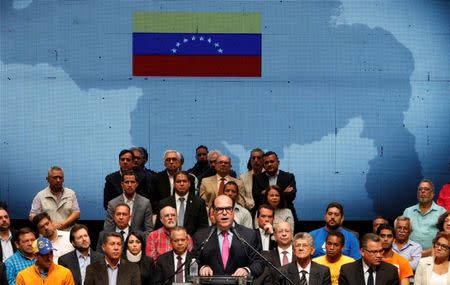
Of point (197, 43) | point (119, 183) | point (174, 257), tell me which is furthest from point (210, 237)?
point (197, 43)

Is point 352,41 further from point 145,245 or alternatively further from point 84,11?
point 145,245

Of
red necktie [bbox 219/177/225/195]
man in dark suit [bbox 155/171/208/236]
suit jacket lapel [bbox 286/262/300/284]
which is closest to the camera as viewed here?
suit jacket lapel [bbox 286/262/300/284]

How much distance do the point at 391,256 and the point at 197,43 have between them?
3357 millimetres

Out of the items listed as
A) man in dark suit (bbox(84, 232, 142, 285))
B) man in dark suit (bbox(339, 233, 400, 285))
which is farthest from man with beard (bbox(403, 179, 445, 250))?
man in dark suit (bbox(84, 232, 142, 285))

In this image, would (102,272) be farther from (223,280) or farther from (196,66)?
(196,66)

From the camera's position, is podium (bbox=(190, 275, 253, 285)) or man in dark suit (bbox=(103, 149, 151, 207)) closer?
podium (bbox=(190, 275, 253, 285))

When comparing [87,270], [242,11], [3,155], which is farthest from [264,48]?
[87,270]

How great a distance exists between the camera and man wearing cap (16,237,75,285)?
8234 millimetres

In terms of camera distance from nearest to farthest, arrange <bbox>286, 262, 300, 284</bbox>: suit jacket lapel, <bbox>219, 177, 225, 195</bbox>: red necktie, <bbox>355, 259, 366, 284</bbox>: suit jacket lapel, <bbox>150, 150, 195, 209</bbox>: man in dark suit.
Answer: <bbox>286, 262, 300, 284</bbox>: suit jacket lapel
<bbox>355, 259, 366, 284</bbox>: suit jacket lapel
<bbox>219, 177, 225, 195</bbox>: red necktie
<bbox>150, 150, 195, 209</bbox>: man in dark suit

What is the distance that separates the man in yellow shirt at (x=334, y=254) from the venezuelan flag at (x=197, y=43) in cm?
299

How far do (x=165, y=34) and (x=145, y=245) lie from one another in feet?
9.53

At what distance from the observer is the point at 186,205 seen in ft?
32.0

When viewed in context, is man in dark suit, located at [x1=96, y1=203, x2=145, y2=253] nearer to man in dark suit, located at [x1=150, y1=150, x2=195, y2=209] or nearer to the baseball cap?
man in dark suit, located at [x1=150, y1=150, x2=195, y2=209]

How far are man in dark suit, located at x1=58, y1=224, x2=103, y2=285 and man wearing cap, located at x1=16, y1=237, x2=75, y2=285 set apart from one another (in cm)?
47
